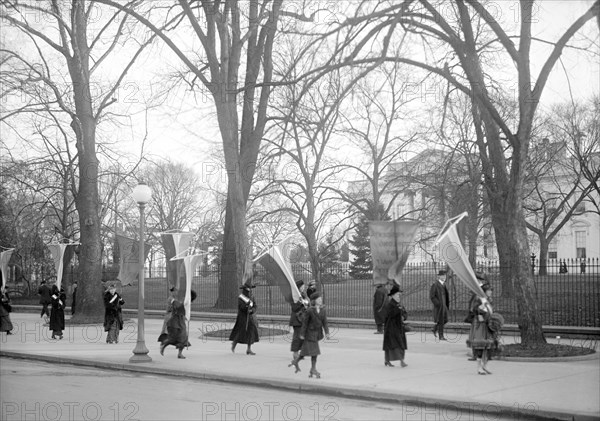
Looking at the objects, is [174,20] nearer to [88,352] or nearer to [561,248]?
[88,352]

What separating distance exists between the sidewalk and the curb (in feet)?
0.05

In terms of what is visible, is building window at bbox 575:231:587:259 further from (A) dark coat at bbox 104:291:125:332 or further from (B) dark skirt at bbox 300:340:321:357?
(B) dark skirt at bbox 300:340:321:357

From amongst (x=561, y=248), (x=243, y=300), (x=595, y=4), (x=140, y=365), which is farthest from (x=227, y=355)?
(x=561, y=248)

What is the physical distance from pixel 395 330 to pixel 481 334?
1.98 metres

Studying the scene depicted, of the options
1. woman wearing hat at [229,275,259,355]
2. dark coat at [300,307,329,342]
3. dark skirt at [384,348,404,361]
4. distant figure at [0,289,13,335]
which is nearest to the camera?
dark coat at [300,307,329,342]

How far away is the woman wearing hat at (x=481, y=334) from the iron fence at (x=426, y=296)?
334 inches

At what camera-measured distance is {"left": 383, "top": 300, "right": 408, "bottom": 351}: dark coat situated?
15453 millimetres

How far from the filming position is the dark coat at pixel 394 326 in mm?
15453

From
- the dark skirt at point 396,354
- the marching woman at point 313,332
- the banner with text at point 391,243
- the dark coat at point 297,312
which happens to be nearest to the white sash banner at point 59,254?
the dark coat at point 297,312

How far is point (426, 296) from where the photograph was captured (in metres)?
35.6

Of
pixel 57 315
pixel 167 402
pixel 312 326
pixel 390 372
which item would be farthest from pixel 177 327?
pixel 57 315

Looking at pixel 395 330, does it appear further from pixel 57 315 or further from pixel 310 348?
pixel 57 315

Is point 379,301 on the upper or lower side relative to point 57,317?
upper

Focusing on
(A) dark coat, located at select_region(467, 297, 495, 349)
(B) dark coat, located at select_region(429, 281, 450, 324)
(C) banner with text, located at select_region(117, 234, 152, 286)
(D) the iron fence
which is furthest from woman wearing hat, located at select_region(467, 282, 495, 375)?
(C) banner with text, located at select_region(117, 234, 152, 286)
